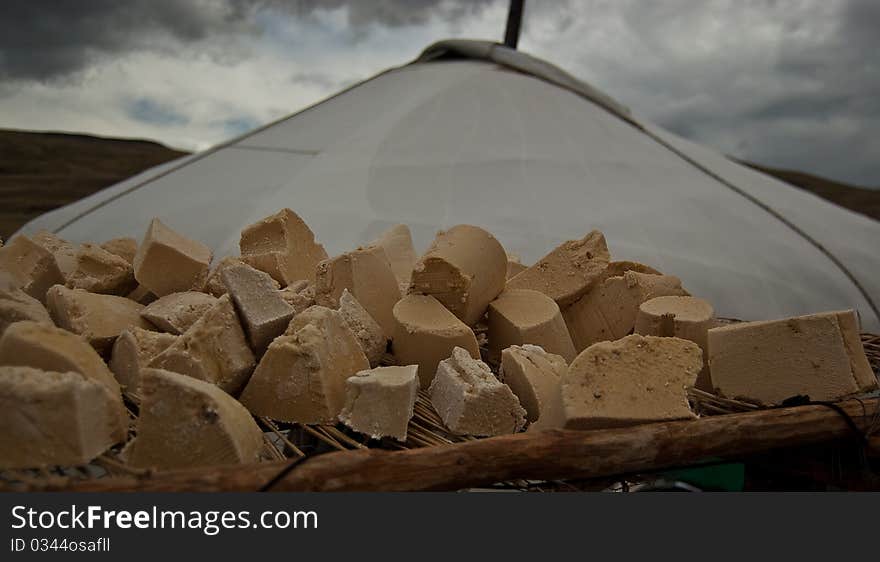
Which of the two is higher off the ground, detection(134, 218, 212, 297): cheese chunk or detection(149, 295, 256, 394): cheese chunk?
detection(134, 218, 212, 297): cheese chunk

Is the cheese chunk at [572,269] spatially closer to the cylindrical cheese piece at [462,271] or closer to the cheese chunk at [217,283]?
the cylindrical cheese piece at [462,271]

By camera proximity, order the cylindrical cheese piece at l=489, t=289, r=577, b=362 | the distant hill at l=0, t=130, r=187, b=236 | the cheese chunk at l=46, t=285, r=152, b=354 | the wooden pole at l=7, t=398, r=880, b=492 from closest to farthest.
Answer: the wooden pole at l=7, t=398, r=880, b=492
the cheese chunk at l=46, t=285, r=152, b=354
the cylindrical cheese piece at l=489, t=289, r=577, b=362
the distant hill at l=0, t=130, r=187, b=236

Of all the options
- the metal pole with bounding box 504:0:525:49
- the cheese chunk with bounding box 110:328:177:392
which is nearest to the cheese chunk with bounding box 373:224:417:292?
the cheese chunk with bounding box 110:328:177:392

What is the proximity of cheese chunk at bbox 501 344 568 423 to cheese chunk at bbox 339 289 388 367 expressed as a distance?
181 millimetres

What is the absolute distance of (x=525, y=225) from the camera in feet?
6.54

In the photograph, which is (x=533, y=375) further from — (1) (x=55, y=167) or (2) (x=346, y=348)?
(1) (x=55, y=167)

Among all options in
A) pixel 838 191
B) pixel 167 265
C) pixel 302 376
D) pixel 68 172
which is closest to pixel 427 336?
pixel 302 376

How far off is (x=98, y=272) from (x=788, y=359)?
1029mm

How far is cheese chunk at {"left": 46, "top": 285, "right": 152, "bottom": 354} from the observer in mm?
934

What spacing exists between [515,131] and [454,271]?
1.40m

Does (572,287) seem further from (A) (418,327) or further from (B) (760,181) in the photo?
(B) (760,181)

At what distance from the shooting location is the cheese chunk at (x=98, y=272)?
111 cm

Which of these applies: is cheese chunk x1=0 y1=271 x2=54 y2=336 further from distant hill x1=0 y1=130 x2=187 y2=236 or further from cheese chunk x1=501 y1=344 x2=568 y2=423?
distant hill x1=0 y1=130 x2=187 y2=236

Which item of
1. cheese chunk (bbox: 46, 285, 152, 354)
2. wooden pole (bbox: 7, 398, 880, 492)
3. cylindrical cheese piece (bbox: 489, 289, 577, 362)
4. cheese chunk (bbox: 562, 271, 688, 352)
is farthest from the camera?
cheese chunk (bbox: 562, 271, 688, 352)
